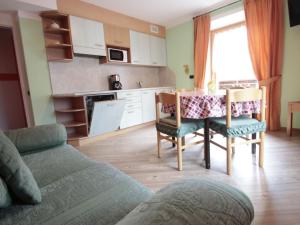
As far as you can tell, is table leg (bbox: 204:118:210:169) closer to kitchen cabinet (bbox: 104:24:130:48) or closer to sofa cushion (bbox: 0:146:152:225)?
sofa cushion (bbox: 0:146:152:225)

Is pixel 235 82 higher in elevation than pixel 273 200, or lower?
higher

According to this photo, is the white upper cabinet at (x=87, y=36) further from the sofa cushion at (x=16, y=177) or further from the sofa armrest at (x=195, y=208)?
the sofa armrest at (x=195, y=208)

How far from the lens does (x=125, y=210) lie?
703 mm

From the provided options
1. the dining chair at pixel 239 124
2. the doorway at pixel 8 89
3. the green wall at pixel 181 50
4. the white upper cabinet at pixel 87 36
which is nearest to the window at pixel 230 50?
the green wall at pixel 181 50

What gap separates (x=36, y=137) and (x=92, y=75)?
2.41 meters

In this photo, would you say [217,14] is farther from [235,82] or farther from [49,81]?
[49,81]

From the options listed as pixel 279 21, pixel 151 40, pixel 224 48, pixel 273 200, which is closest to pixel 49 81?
pixel 151 40

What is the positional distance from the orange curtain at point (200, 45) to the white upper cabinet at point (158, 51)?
3.02 ft

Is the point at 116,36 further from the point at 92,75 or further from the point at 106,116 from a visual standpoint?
the point at 106,116

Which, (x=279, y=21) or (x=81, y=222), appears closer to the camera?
(x=81, y=222)

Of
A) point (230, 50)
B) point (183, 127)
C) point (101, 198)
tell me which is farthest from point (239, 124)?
point (230, 50)

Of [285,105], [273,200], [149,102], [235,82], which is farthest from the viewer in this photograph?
[149,102]

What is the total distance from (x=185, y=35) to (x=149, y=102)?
1814mm

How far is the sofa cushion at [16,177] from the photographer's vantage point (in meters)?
0.75
